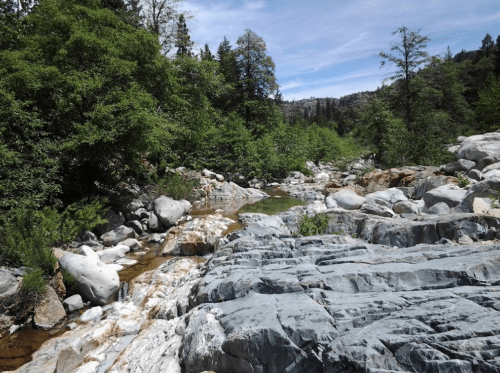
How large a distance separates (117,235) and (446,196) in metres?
9.90

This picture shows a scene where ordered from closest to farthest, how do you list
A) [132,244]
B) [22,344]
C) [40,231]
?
[22,344], [40,231], [132,244]

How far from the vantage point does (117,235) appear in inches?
371

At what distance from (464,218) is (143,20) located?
2493 centimetres

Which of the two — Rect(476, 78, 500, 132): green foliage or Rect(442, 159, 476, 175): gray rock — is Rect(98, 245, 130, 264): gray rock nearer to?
Rect(442, 159, 476, 175): gray rock

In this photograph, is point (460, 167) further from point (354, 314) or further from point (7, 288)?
point (7, 288)

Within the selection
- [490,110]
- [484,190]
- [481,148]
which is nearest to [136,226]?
[484,190]

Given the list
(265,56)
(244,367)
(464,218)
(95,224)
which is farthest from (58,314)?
(265,56)

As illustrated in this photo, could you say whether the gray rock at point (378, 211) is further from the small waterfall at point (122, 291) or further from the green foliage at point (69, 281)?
the green foliage at point (69, 281)

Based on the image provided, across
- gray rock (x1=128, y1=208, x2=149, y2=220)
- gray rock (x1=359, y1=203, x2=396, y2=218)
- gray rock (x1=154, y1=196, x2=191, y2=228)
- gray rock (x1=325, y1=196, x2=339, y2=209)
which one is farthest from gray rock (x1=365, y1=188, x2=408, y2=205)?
gray rock (x1=128, y1=208, x2=149, y2=220)

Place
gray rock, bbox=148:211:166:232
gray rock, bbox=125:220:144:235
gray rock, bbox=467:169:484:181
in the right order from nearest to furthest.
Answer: gray rock, bbox=125:220:144:235
gray rock, bbox=148:211:166:232
gray rock, bbox=467:169:484:181

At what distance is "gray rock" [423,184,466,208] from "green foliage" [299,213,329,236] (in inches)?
154

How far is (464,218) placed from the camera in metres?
5.35

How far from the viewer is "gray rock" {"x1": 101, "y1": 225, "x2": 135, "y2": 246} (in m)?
9.22

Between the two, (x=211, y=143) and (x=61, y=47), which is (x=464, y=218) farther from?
(x=211, y=143)
